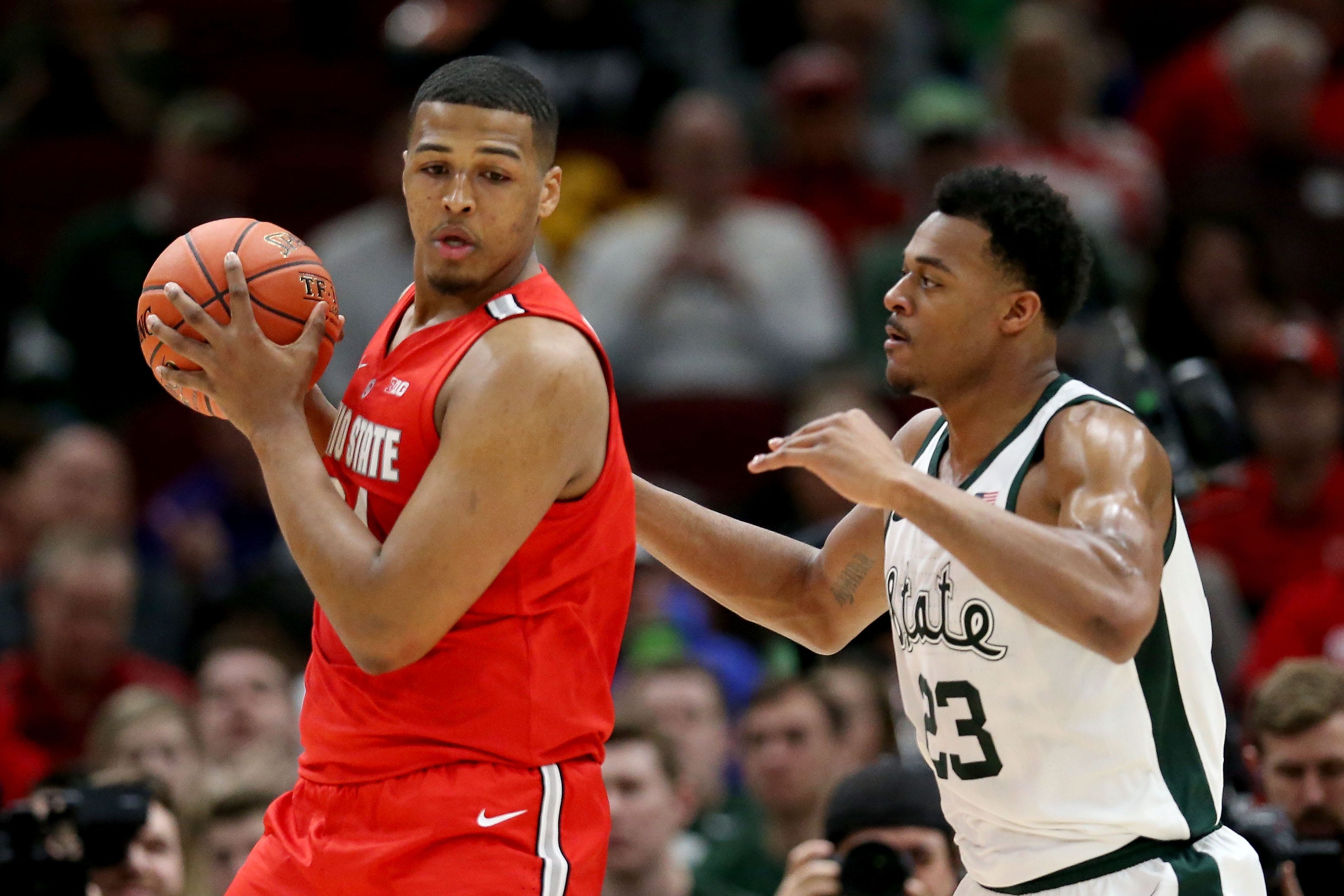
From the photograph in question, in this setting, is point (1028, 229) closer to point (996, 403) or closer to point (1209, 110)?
point (996, 403)

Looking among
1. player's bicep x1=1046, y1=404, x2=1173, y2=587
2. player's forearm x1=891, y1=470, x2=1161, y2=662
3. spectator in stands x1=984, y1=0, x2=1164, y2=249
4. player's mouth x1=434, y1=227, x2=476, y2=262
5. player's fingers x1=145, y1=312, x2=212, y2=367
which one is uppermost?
spectator in stands x1=984, y1=0, x2=1164, y2=249

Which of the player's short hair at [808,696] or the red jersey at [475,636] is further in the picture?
the player's short hair at [808,696]

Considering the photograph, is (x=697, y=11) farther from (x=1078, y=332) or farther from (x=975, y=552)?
(x=975, y=552)

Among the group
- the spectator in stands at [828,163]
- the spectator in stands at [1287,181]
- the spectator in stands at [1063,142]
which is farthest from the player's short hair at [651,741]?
the spectator in stands at [1287,181]

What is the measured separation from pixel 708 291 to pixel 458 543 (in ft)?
20.8

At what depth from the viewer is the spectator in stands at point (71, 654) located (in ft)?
26.1

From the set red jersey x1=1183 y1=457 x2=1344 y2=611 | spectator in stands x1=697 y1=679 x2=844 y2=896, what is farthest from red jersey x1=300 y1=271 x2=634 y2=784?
red jersey x1=1183 y1=457 x2=1344 y2=611

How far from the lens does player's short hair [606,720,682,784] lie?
254 inches

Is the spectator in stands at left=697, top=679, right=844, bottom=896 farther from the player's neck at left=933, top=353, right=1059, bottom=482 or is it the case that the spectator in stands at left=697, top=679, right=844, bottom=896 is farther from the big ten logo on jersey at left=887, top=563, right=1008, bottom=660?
the player's neck at left=933, top=353, right=1059, bottom=482

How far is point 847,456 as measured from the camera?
3.81 m

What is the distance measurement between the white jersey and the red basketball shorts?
0.86m

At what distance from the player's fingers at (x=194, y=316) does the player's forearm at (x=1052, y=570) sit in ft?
4.64

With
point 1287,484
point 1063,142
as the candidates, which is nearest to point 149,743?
point 1287,484

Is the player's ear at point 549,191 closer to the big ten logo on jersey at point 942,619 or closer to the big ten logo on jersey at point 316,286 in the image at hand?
the big ten logo on jersey at point 316,286
